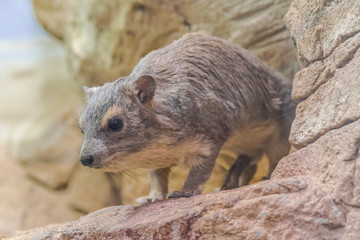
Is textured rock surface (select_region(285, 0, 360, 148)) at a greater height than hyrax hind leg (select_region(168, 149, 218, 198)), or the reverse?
textured rock surface (select_region(285, 0, 360, 148))

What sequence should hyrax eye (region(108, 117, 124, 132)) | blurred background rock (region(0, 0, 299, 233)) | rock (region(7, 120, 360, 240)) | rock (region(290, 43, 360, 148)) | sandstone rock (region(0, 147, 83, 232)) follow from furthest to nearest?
sandstone rock (region(0, 147, 83, 232)) < blurred background rock (region(0, 0, 299, 233)) < hyrax eye (region(108, 117, 124, 132)) < rock (region(290, 43, 360, 148)) < rock (region(7, 120, 360, 240))

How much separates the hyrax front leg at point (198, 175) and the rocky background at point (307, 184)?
0.46m

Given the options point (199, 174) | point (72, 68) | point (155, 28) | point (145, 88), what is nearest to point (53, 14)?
point (72, 68)

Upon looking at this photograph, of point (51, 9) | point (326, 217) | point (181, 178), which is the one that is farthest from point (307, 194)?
point (51, 9)

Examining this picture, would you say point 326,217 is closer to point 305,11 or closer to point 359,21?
point 359,21

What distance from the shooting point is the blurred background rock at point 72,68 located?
514 cm

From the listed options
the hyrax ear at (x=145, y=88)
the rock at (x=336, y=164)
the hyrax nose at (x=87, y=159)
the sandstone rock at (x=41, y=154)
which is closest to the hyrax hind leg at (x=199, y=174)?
the hyrax ear at (x=145, y=88)

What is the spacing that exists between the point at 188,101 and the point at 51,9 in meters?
4.05

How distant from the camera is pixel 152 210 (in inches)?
127

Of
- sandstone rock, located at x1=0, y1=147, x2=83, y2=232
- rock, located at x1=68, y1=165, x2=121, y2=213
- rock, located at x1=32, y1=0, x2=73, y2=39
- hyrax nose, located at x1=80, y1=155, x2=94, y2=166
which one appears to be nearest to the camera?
hyrax nose, located at x1=80, y1=155, x2=94, y2=166

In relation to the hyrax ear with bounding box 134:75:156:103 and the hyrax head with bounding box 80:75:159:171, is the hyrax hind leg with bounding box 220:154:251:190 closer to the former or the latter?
the hyrax head with bounding box 80:75:159:171

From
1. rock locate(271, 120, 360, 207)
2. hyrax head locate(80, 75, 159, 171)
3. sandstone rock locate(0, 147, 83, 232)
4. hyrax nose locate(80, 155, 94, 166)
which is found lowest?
sandstone rock locate(0, 147, 83, 232)

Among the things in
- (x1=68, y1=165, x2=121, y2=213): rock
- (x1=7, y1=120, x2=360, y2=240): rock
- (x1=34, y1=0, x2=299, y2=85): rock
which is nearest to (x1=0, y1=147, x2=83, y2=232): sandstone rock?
(x1=68, y1=165, x2=121, y2=213): rock

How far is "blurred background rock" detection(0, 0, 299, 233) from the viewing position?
16.9 feet
